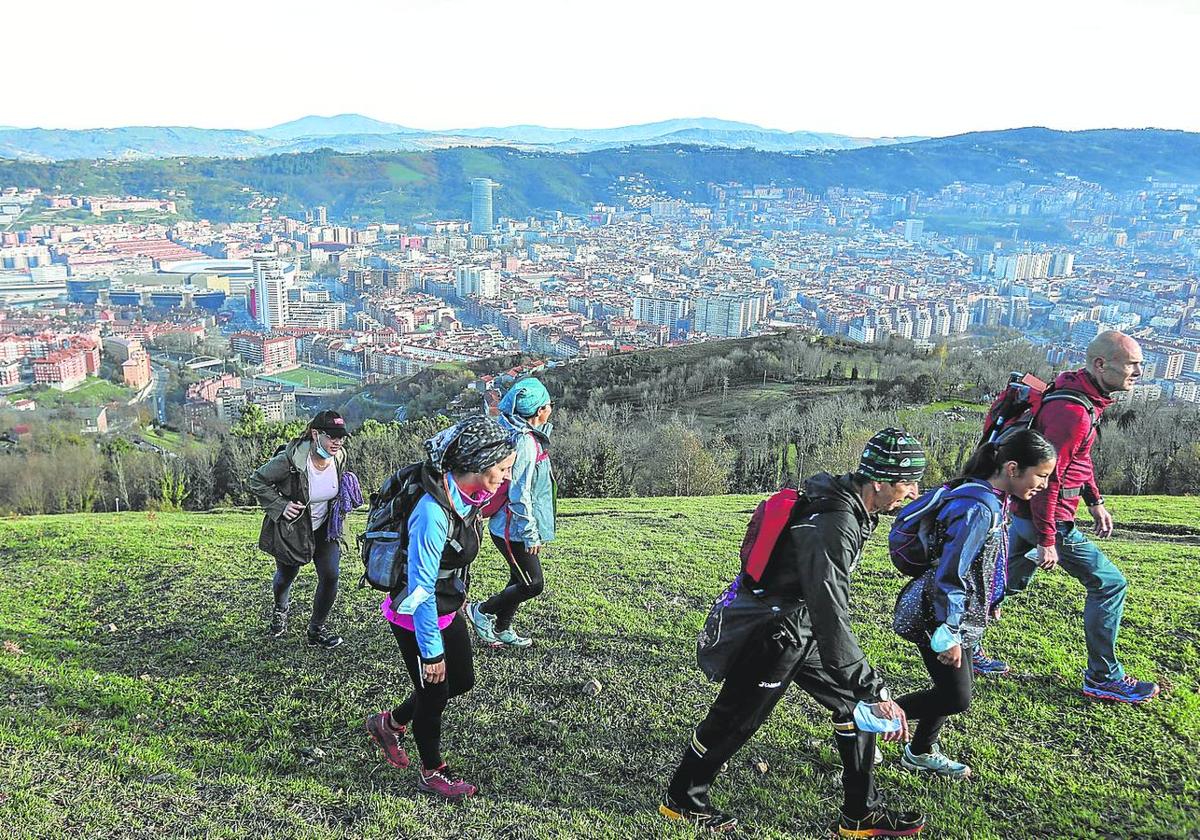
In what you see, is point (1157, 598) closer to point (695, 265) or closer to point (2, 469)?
point (2, 469)

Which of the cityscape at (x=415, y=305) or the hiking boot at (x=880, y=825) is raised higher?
the hiking boot at (x=880, y=825)

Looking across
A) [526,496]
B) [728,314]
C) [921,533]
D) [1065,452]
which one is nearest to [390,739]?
[526,496]

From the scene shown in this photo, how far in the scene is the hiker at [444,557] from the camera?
3705 mm

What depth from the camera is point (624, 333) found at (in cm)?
11650

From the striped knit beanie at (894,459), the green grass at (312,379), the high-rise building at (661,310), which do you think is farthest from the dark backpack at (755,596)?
the high-rise building at (661,310)

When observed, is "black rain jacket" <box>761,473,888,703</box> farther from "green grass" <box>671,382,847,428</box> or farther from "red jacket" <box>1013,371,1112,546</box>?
"green grass" <box>671,382,847,428</box>

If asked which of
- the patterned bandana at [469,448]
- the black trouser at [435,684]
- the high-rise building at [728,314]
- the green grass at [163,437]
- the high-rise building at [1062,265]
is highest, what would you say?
the patterned bandana at [469,448]

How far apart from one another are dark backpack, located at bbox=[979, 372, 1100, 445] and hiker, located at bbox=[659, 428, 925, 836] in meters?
1.76

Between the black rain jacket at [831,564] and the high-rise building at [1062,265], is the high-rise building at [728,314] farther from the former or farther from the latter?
the black rain jacket at [831,564]

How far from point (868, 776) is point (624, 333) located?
113663mm

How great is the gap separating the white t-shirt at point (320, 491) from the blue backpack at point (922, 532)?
159 inches

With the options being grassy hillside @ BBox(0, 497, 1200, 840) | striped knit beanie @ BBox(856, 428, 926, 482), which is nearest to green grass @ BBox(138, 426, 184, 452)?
grassy hillside @ BBox(0, 497, 1200, 840)

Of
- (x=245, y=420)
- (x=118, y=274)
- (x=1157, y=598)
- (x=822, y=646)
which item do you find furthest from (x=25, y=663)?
(x=118, y=274)

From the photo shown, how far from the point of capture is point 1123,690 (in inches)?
202
